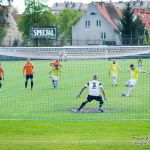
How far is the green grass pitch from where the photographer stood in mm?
14531

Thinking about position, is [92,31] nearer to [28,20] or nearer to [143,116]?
[28,20]

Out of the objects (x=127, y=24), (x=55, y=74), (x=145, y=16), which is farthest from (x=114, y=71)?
(x=145, y=16)

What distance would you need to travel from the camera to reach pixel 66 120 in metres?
19.0

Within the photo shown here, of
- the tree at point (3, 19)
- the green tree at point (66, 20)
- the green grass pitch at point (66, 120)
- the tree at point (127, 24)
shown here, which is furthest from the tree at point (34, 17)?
the green grass pitch at point (66, 120)

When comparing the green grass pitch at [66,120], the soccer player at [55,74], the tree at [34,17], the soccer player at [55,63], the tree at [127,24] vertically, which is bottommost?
the green grass pitch at [66,120]

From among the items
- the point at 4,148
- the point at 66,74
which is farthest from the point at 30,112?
the point at 66,74

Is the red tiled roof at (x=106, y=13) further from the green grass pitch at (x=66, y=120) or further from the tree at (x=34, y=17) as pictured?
the green grass pitch at (x=66, y=120)

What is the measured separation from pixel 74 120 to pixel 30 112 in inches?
129

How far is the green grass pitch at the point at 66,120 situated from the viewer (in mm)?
14531

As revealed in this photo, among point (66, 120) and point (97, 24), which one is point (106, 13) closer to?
point (97, 24)

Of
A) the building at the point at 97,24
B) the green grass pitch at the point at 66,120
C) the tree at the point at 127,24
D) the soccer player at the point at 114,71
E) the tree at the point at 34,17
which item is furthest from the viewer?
the tree at the point at 34,17

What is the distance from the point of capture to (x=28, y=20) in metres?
106

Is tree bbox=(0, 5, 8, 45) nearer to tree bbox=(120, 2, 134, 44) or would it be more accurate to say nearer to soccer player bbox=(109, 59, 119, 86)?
tree bbox=(120, 2, 134, 44)

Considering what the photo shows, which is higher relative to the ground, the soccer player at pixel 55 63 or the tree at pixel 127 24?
the tree at pixel 127 24
